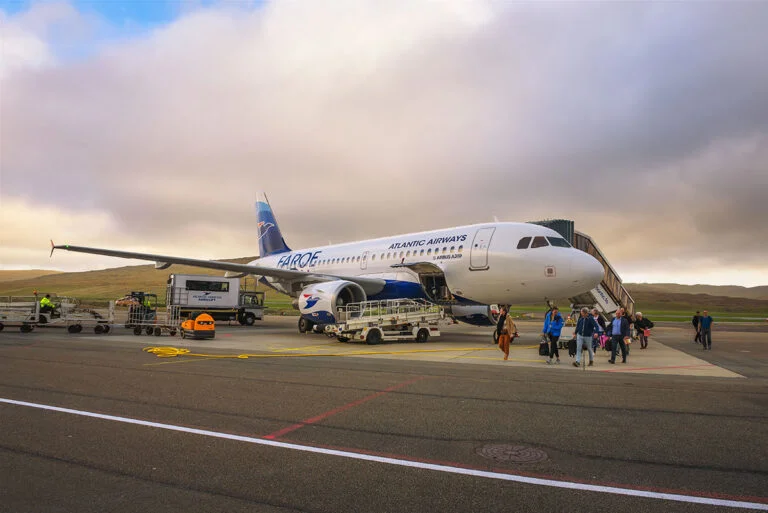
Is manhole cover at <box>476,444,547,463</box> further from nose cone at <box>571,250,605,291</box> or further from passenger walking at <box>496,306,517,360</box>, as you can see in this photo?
nose cone at <box>571,250,605,291</box>

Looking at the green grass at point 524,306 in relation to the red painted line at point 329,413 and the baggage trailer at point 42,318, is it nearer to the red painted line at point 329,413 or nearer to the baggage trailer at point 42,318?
the baggage trailer at point 42,318

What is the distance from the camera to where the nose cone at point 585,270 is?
16.6 metres

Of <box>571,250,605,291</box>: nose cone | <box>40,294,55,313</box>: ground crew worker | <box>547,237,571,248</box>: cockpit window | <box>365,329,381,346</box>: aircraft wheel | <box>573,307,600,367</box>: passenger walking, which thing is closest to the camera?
<box>573,307,600,367</box>: passenger walking

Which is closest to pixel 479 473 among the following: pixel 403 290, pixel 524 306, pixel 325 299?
pixel 325 299

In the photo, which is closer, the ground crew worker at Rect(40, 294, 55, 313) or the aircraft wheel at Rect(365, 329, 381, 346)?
the aircraft wheel at Rect(365, 329, 381, 346)

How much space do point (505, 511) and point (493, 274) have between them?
14.6 m

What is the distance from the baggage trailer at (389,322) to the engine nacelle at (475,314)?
1.67m

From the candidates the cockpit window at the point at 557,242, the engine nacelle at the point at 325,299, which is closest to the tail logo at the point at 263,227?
the engine nacelle at the point at 325,299

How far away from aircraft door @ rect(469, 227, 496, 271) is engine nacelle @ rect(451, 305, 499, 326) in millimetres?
3590

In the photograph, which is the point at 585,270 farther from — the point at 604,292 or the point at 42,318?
the point at 42,318

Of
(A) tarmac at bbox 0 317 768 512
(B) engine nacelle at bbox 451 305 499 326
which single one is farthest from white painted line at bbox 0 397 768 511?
(B) engine nacelle at bbox 451 305 499 326

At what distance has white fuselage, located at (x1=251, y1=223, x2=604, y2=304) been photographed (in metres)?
16.8

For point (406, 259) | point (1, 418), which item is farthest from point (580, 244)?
point (1, 418)

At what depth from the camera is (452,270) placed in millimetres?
19203
